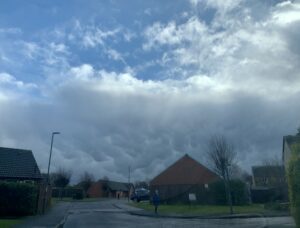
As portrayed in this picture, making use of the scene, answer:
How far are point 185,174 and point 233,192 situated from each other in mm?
12843

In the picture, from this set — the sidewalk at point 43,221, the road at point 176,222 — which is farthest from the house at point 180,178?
the road at point 176,222

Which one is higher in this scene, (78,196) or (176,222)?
(78,196)

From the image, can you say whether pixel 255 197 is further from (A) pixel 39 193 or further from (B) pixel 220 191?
(A) pixel 39 193

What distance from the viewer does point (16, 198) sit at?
82.5 feet

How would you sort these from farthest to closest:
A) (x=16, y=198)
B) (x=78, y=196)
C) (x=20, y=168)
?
(x=78, y=196) < (x=20, y=168) < (x=16, y=198)

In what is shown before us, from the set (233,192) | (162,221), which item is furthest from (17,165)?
(233,192)

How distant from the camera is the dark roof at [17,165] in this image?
30.6 meters

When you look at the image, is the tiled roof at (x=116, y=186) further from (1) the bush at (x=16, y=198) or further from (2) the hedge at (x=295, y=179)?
(2) the hedge at (x=295, y=179)

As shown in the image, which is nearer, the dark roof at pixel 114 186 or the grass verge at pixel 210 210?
the grass verge at pixel 210 210

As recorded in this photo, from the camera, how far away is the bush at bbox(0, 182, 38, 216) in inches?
978

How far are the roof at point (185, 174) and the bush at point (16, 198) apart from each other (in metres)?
27.1

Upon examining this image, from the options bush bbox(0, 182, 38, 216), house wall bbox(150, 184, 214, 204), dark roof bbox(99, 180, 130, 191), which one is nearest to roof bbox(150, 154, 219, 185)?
house wall bbox(150, 184, 214, 204)

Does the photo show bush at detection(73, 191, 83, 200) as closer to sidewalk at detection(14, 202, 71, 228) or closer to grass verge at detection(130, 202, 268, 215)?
grass verge at detection(130, 202, 268, 215)

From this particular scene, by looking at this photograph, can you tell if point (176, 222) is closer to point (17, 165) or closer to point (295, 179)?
point (295, 179)
